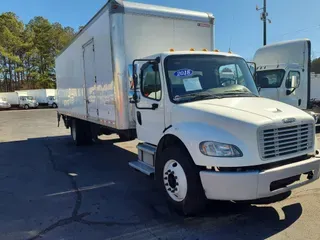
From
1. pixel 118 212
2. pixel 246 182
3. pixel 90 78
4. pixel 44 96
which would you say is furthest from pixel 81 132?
pixel 44 96

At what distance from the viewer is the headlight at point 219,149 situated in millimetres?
3615

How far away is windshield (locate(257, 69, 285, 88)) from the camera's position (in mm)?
10648

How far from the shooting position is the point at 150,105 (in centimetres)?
518

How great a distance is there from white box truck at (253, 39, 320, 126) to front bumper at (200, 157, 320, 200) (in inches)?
284

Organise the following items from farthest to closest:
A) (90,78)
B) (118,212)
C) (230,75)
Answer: (90,78)
(230,75)
(118,212)

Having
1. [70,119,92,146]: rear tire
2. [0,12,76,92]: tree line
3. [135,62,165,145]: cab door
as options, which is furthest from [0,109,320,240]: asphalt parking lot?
[0,12,76,92]: tree line

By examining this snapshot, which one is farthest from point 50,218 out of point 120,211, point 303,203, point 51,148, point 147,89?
point 51,148

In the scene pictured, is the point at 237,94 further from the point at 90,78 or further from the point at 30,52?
the point at 30,52

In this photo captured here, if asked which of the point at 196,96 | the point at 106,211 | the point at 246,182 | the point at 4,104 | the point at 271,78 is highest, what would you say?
the point at 271,78

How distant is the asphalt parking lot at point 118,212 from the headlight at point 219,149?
1.03m

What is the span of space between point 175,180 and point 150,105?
1493mm

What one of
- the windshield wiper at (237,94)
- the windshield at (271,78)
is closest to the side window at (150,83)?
the windshield wiper at (237,94)

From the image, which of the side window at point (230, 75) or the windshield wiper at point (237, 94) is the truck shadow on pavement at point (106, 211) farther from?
the side window at point (230, 75)

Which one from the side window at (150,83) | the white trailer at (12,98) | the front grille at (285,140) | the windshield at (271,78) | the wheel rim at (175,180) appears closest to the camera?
the front grille at (285,140)
